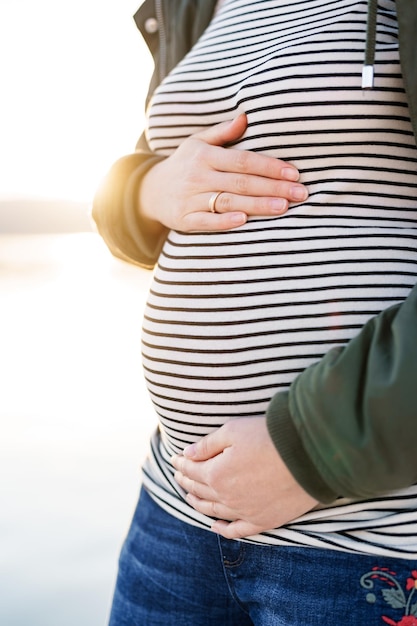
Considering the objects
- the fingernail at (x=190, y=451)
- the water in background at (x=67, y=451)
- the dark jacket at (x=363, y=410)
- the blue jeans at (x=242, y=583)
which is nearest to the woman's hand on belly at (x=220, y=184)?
the dark jacket at (x=363, y=410)

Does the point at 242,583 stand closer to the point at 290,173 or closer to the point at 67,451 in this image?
the point at 290,173

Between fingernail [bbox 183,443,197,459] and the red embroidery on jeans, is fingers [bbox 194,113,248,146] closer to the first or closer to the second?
fingernail [bbox 183,443,197,459]

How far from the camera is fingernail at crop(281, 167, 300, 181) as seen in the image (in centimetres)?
96

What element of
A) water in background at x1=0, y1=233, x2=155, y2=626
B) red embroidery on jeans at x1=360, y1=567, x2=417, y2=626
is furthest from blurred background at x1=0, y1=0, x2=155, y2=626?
red embroidery on jeans at x1=360, y1=567, x2=417, y2=626

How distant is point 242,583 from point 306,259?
0.45 meters

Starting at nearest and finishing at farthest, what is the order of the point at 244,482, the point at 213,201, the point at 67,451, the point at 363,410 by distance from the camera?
the point at 363,410
the point at 244,482
the point at 213,201
the point at 67,451

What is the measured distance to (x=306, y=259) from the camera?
0.90m

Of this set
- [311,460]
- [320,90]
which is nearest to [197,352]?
[311,460]

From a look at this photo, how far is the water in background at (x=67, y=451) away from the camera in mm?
2215

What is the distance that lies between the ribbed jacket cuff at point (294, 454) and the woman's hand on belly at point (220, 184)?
0.29 m

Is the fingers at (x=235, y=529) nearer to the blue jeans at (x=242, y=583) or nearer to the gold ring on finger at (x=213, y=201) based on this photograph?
the blue jeans at (x=242, y=583)

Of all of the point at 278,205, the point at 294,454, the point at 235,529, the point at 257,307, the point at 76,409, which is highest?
the point at 278,205

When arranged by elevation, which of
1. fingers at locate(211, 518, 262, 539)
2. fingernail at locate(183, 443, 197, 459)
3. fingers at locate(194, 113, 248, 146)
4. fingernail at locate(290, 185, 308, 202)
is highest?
fingers at locate(194, 113, 248, 146)

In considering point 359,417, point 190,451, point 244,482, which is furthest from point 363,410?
point 190,451
